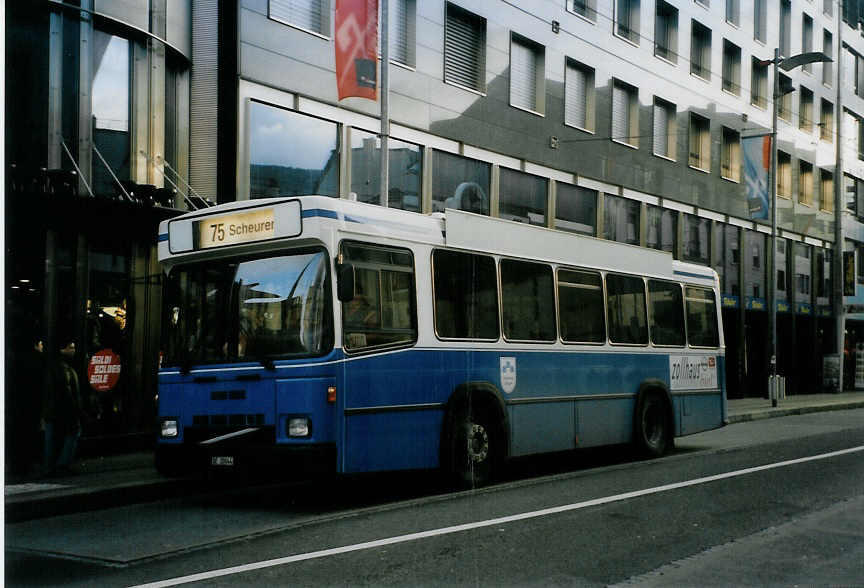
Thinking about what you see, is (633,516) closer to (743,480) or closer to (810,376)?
(743,480)

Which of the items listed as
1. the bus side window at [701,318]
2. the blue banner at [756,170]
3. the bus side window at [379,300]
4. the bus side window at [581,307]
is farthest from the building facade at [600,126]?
the bus side window at [379,300]

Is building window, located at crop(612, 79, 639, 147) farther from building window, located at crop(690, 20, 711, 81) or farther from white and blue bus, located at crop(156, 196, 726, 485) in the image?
white and blue bus, located at crop(156, 196, 726, 485)

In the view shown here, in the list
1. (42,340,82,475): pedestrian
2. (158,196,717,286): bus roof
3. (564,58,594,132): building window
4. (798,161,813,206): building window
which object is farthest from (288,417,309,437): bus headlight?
(798,161,813,206): building window

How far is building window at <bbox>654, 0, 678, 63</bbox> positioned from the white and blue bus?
19.4m

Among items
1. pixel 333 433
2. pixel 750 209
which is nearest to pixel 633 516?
pixel 333 433

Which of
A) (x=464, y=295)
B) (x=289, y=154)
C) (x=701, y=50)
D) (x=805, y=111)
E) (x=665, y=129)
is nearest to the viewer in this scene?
(x=464, y=295)

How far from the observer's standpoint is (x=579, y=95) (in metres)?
26.2

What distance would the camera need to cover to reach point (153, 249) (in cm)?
1544

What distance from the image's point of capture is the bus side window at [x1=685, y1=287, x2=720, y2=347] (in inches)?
624

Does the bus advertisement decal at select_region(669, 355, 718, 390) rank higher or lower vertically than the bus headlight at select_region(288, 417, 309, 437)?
higher

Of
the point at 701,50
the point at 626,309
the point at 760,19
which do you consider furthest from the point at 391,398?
the point at 760,19

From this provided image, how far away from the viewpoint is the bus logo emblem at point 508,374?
11648 mm

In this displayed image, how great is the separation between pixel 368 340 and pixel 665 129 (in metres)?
23.2

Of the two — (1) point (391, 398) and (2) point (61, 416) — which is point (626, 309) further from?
(2) point (61, 416)
